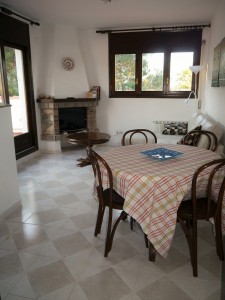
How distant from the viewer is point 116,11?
408cm

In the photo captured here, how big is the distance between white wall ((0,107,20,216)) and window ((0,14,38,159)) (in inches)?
65.1

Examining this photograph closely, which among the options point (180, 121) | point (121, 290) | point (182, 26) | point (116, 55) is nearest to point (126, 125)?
point (180, 121)

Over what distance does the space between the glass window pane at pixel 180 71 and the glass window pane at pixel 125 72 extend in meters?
0.85

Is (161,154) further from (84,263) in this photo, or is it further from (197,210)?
A: (84,263)

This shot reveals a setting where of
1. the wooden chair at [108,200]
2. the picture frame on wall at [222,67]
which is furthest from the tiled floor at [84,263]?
the picture frame on wall at [222,67]

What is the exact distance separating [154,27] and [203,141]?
3.17 m

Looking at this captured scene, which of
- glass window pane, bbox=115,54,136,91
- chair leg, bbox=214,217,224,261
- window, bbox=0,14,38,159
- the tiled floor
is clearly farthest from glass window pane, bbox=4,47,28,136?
chair leg, bbox=214,217,224,261

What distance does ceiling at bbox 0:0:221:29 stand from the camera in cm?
369

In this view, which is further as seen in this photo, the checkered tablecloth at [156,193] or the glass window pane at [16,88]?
the glass window pane at [16,88]

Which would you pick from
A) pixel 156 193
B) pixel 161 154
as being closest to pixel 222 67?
pixel 161 154

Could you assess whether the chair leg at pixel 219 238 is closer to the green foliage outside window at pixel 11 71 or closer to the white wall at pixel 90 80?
the white wall at pixel 90 80

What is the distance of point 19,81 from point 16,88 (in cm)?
19

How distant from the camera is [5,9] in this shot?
3729 mm

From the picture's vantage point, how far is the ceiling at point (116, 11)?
3.69 m
